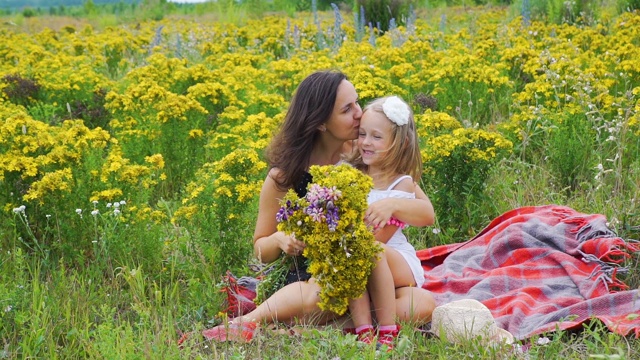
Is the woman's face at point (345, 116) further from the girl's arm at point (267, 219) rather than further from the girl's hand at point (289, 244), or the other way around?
the girl's hand at point (289, 244)

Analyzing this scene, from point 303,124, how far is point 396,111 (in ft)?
1.47

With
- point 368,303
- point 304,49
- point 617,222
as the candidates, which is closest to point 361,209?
point 368,303

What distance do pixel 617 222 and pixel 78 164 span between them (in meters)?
2.89

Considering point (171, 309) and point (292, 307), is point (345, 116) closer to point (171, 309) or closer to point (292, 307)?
point (292, 307)

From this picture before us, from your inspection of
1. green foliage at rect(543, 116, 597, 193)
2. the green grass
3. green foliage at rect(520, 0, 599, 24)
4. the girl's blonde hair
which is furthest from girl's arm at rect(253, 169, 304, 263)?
green foliage at rect(520, 0, 599, 24)

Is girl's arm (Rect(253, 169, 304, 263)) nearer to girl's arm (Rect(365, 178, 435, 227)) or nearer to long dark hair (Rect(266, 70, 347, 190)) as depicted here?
long dark hair (Rect(266, 70, 347, 190))

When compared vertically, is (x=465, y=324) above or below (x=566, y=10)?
below

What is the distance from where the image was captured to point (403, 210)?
3.71 metres

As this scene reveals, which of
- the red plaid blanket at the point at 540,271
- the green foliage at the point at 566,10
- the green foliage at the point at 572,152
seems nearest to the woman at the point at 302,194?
the red plaid blanket at the point at 540,271

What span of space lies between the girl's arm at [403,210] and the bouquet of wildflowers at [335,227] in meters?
0.15

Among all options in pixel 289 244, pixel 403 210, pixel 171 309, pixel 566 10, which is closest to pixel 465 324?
pixel 403 210

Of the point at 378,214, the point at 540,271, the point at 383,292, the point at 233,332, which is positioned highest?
the point at 378,214

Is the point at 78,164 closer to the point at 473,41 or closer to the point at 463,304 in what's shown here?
the point at 463,304

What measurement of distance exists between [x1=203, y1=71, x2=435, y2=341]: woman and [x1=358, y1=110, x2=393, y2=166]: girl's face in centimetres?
10
